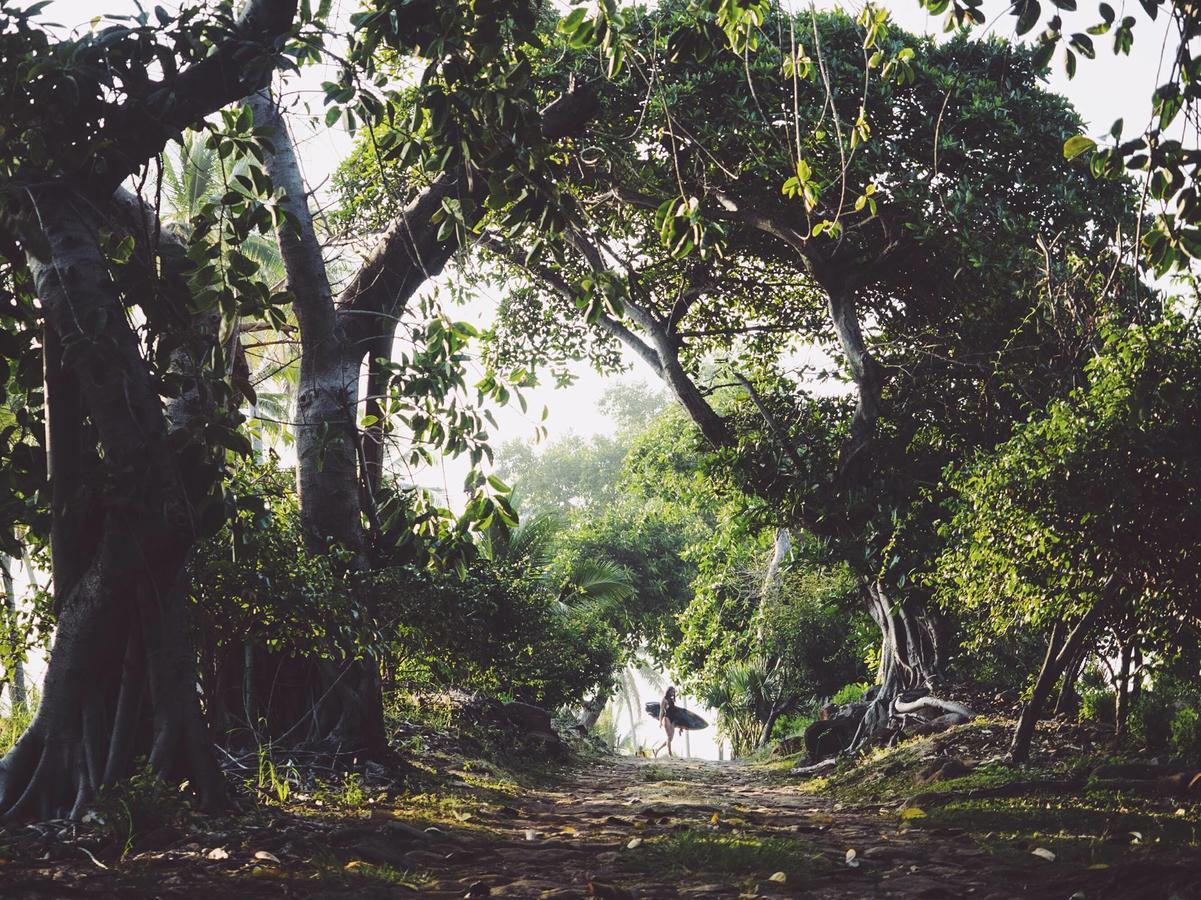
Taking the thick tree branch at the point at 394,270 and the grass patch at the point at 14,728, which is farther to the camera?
the thick tree branch at the point at 394,270

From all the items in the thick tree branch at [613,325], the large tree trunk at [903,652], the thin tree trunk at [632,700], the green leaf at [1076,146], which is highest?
the thick tree branch at [613,325]

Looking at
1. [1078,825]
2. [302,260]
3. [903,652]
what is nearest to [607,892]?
[1078,825]

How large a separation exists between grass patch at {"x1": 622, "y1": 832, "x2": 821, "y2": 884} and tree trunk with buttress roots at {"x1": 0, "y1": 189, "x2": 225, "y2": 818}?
203cm

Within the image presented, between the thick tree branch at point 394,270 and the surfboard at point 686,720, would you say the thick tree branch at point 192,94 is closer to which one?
the thick tree branch at point 394,270

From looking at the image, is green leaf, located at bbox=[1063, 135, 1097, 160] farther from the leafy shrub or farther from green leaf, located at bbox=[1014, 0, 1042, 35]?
the leafy shrub

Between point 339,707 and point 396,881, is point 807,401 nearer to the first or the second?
point 339,707

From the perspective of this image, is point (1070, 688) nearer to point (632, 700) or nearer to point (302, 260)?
point (302, 260)

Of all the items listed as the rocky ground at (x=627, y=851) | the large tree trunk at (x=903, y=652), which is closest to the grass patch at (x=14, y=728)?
the rocky ground at (x=627, y=851)

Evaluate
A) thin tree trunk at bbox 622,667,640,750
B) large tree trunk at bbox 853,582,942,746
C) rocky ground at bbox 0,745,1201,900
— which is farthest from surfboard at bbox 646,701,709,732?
thin tree trunk at bbox 622,667,640,750

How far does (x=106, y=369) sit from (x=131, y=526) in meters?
0.73

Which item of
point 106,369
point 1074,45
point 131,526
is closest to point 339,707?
point 131,526

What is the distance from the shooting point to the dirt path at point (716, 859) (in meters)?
3.61

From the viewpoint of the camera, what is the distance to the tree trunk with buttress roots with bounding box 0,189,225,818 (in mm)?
3916

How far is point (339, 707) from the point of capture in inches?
264
